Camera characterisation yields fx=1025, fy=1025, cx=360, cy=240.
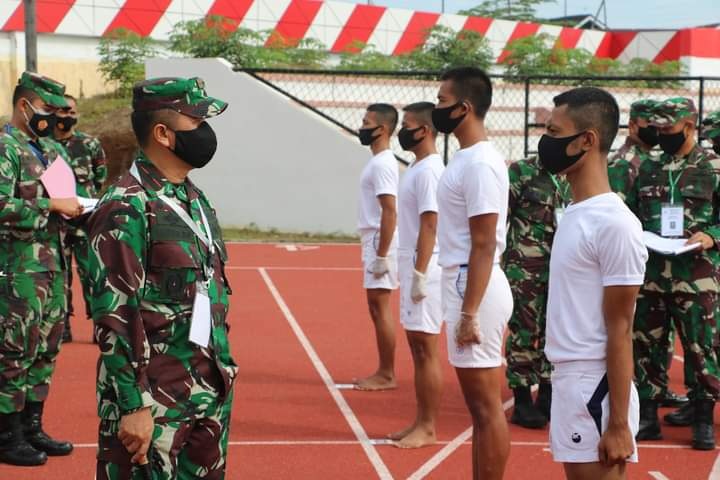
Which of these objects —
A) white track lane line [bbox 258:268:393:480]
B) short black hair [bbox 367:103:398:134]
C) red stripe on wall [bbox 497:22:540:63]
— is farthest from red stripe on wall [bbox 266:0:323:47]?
short black hair [bbox 367:103:398:134]

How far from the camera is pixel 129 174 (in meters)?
3.94

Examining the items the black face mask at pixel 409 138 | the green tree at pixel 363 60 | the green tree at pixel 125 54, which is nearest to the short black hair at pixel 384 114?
the black face mask at pixel 409 138

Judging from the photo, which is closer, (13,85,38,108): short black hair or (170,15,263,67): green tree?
(13,85,38,108): short black hair

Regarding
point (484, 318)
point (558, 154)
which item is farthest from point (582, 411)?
point (484, 318)

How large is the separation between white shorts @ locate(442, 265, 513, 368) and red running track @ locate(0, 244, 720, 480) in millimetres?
1189

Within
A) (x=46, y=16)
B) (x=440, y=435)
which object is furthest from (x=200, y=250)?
(x=46, y=16)

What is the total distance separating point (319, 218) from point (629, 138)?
12334 mm

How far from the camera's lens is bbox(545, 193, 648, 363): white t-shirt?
3.83 m

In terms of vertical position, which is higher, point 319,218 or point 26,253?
point 26,253

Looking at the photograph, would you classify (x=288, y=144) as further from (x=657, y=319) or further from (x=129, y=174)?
(x=129, y=174)

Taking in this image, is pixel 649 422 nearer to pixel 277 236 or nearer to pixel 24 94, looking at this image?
pixel 24 94

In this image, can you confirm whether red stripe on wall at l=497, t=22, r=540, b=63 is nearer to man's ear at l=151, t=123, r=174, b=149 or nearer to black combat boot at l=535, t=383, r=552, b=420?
black combat boot at l=535, t=383, r=552, b=420

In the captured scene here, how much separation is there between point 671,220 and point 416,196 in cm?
175

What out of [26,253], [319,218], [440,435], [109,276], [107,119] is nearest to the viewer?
[109,276]
